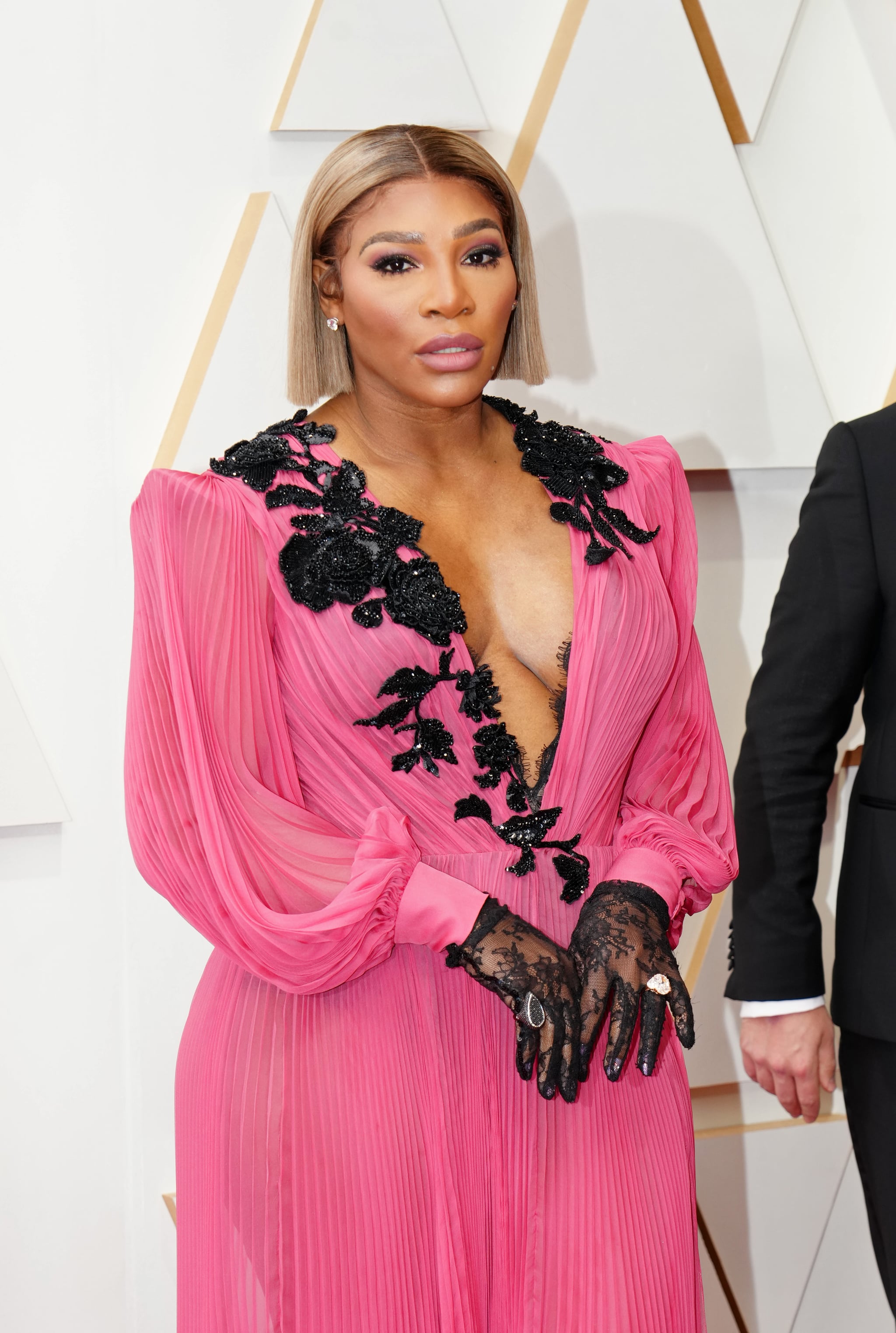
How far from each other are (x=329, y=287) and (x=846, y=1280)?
6.65ft

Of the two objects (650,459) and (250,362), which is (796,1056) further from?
(250,362)

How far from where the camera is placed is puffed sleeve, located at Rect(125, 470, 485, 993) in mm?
1133

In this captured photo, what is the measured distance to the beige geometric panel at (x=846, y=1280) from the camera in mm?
2340

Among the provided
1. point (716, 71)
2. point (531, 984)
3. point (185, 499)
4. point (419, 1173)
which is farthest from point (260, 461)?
point (716, 71)

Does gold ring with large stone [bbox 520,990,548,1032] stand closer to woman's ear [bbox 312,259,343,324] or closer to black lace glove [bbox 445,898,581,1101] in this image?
black lace glove [bbox 445,898,581,1101]

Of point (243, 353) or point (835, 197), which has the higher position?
point (835, 197)

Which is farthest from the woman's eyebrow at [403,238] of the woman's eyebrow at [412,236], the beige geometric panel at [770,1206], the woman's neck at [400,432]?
the beige geometric panel at [770,1206]

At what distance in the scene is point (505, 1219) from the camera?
1171mm

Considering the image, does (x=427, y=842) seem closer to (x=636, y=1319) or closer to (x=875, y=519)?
(x=636, y=1319)

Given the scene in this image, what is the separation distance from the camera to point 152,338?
194cm

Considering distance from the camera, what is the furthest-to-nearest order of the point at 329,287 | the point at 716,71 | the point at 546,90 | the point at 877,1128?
the point at 716,71 < the point at 546,90 < the point at 877,1128 < the point at 329,287

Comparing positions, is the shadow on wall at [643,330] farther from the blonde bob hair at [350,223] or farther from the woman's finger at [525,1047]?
the woman's finger at [525,1047]

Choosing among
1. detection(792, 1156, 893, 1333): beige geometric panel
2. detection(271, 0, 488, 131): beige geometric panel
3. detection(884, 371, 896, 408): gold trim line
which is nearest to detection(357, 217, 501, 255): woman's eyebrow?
detection(271, 0, 488, 131): beige geometric panel

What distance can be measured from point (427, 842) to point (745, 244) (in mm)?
1377
